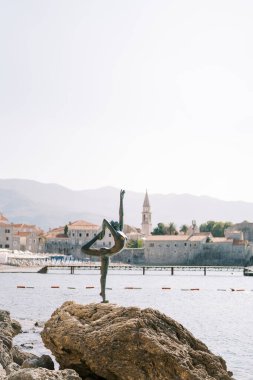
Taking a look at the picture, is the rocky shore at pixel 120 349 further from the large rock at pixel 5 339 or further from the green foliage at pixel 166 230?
the green foliage at pixel 166 230

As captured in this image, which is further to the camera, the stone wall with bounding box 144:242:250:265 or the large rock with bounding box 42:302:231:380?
the stone wall with bounding box 144:242:250:265

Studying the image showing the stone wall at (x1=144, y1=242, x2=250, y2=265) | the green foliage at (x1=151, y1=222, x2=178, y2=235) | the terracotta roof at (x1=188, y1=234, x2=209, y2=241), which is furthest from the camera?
the green foliage at (x1=151, y1=222, x2=178, y2=235)

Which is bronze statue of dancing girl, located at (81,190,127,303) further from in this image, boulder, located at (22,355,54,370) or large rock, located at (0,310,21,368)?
boulder, located at (22,355,54,370)

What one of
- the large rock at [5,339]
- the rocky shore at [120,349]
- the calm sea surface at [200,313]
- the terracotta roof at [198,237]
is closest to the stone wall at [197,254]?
the terracotta roof at [198,237]

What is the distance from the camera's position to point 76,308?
13.2 m

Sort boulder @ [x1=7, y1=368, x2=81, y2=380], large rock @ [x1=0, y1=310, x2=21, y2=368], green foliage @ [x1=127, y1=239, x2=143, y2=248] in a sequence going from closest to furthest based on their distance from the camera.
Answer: boulder @ [x1=7, y1=368, x2=81, y2=380]
large rock @ [x1=0, y1=310, x2=21, y2=368]
green foliage @ [x1=127, y1=239, x2=143, y2=248]

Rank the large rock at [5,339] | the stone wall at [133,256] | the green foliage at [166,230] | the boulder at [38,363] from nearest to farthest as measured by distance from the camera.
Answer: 1. the boulder at [38,363]
2. the large rock at [5,339]
3. the stone wall at [133,256]
4. the green foliage at [166,230]

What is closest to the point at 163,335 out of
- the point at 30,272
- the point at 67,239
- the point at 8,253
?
the point at 30,272

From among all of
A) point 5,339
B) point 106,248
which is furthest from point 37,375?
point 5,339

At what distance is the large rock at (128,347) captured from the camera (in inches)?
438

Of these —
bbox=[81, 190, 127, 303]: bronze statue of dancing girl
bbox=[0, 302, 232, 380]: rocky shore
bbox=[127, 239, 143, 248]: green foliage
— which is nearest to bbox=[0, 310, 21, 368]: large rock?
bbox=[0, 302, 232, 380]: rocky shore

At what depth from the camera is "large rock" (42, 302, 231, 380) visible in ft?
36.5

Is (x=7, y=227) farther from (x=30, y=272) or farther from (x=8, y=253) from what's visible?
(x=30, y=272)

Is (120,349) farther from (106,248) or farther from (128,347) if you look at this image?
(106,248)
